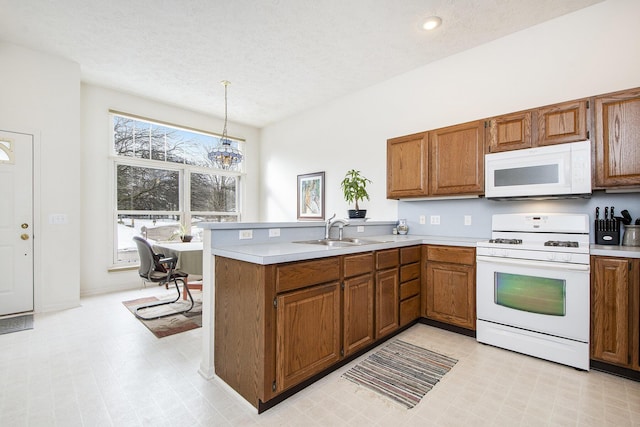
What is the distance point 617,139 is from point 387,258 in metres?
1.97

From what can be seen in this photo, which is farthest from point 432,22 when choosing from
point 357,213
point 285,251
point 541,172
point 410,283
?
point 285,251

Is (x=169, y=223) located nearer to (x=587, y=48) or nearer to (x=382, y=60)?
(x=382, y=60)

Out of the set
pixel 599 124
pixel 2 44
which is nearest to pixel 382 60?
pixel 599 124

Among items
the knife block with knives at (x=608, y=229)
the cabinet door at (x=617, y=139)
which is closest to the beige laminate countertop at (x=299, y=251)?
the knife block with knives at (x=608, y=229)

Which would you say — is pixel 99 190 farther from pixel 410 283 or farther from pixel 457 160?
pixel 457 160

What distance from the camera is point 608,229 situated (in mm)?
2402

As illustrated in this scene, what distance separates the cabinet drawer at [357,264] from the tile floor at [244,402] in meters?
0.73

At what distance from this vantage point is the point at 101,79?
4109mm

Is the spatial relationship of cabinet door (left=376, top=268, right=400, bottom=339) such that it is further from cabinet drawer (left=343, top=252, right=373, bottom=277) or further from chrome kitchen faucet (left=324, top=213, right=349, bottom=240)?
chrome kitchen faucet (left=324, top=213, right=349, bottom=240)

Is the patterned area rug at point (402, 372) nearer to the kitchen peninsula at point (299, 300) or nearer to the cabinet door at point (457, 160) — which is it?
the kitchen peninsula at point (299, 300)

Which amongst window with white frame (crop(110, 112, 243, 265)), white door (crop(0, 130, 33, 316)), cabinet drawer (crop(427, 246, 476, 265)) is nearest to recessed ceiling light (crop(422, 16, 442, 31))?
cabinet drawer (crop(427, 246, 476, 265))

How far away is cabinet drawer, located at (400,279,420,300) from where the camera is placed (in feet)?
9.25

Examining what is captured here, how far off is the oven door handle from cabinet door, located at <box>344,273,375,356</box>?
1.09m

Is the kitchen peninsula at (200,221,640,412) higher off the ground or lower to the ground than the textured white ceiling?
lower
